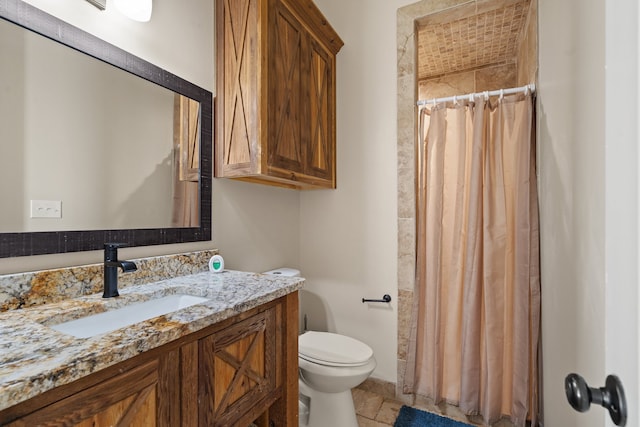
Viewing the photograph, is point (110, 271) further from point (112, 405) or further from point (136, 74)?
point (136, 74)

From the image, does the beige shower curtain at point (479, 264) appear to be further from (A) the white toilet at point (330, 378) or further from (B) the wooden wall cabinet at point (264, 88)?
(B) the wooden wall cabinet at point (264, 88)

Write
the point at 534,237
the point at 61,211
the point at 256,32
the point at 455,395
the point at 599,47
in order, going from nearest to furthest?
the point at 599,47, the point at 61,211, the point at 256,32, the point at 534,237, the point at 455,395

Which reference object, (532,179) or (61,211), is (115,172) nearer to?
(61,211)

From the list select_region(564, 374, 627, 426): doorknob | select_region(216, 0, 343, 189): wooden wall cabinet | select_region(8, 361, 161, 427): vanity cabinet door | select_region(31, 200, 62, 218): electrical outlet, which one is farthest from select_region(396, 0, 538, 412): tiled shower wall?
select_region(31, 200, 62, 218): electrical outlet

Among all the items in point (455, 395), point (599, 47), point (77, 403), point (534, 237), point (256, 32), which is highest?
point (256, 32)

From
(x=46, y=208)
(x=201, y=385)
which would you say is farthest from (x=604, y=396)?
(x=46, y=208)

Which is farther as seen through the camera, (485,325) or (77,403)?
(485,325)

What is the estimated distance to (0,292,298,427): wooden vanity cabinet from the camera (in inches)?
22.5

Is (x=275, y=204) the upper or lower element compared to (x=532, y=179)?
lower

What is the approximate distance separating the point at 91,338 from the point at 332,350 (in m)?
1.27

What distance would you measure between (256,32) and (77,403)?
1.54 metres

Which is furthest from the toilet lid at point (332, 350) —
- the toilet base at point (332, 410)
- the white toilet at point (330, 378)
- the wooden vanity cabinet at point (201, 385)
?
the wooden vanity cabinet at point (201, 385)

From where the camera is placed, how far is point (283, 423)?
1.16 metres

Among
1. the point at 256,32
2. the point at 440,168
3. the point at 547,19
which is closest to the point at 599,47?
the point at 547,19
